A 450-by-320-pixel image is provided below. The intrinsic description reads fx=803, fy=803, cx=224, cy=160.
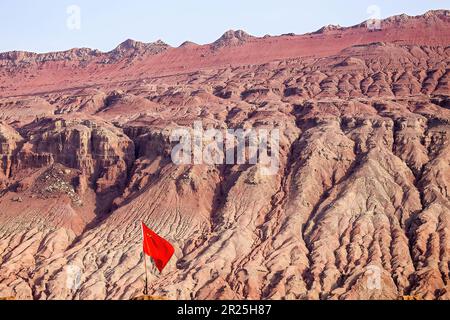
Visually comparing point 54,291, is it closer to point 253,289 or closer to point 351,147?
point 253,289

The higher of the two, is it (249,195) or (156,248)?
(156,248)

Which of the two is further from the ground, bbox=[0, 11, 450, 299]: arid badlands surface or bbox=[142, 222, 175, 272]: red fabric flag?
bbox=[142, 222, 175, 272]: red fabric flag

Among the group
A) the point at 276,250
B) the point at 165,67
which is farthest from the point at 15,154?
the point at 165,67

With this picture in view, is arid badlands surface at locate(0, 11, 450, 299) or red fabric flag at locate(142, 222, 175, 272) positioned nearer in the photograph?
red fabric flag at locate(142, 222, 175, 272)
